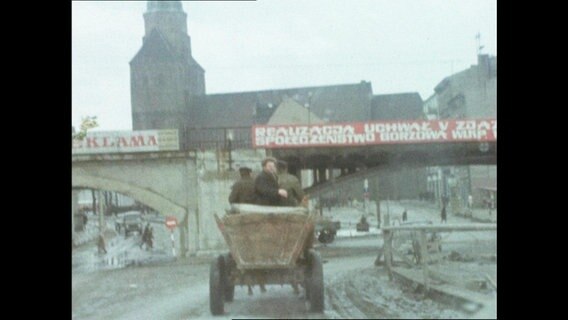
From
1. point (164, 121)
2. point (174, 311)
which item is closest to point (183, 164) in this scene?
point (164, 121)

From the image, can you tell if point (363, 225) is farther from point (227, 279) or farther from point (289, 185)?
point (227, 279)

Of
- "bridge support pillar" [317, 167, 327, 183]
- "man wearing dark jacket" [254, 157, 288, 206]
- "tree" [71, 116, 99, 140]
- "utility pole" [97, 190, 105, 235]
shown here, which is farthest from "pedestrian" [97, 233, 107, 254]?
"bridge support pillar" [317, 167, 327, 183]

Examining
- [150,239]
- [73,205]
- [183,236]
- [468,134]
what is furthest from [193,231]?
[468,134]

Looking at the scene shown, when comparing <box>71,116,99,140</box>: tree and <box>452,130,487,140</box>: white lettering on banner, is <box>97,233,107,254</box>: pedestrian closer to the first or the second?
<box>71,116,99,140</box>: tree

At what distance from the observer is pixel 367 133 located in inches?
110

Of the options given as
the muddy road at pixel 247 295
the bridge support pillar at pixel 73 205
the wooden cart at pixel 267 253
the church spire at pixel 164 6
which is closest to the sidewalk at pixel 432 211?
the muddy road at pixel 247 295

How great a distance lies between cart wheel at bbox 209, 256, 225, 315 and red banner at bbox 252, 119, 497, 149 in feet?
1.70

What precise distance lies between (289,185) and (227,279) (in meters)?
Result: 0.48

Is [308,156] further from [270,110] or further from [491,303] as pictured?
[491,303]

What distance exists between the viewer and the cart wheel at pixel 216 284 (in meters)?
2.80

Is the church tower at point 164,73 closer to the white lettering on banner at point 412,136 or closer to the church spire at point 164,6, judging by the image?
the church spire at point 164,6

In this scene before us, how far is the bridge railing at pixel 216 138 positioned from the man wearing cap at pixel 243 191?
0.44 feet

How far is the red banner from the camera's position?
277cm
